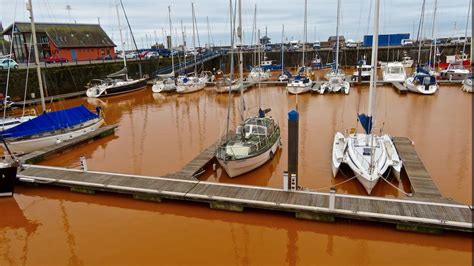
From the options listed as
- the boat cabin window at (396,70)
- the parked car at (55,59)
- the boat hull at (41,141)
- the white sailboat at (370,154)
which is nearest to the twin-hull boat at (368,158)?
the white sailboat at (370,154)

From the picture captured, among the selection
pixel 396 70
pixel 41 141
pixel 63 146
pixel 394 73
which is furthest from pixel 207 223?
pixel 396 70

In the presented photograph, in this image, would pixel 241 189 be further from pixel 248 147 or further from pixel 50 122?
pixel 50 122

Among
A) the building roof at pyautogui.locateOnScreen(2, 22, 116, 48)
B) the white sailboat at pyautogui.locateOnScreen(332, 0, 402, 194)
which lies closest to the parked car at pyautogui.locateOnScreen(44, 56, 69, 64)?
the building roof at pyautogui.locateOnScreen(2, 22, 116, 48)

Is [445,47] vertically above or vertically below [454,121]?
above

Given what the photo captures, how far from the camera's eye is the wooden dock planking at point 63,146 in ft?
54.7

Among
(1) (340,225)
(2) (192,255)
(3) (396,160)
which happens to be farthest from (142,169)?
(3) (396,160)

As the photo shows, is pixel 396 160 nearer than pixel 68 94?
Yes

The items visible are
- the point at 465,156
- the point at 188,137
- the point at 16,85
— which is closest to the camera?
the point at 465,156

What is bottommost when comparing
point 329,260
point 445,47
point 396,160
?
point 329,260

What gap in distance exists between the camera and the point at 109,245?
393 inches

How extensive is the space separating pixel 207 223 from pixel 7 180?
8029 mm

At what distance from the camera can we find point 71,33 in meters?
50.5

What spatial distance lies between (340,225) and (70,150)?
15.3 m

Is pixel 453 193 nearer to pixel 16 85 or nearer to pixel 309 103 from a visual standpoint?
pixel 309 103
